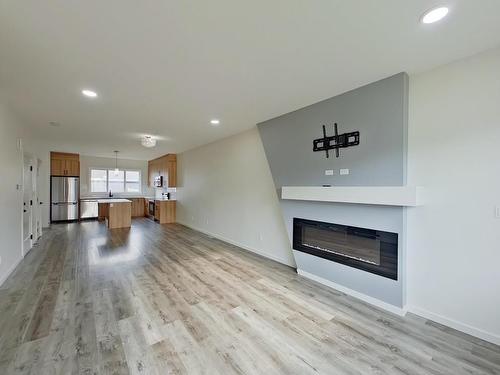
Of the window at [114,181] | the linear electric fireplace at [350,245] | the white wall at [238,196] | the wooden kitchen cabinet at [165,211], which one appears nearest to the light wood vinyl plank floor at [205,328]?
the linear electric fireplace at [350,245]

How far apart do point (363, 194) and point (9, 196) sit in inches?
199

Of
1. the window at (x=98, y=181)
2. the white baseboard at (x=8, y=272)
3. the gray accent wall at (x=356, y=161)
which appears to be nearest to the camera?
the gray accent wall at (x=356, y=161)

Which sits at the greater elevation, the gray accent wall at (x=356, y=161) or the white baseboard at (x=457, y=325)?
the gray accent wall at (x=356, y=161)

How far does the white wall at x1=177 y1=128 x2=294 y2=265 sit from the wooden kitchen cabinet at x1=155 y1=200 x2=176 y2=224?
1395mm

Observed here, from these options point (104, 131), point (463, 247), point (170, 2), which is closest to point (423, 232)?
point (463, 247)

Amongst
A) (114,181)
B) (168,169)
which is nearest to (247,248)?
(168,169)

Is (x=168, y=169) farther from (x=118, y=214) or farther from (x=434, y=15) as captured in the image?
(x=434, y=15)

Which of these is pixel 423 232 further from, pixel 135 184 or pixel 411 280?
pixel 135 184

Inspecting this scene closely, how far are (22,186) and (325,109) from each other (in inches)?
214

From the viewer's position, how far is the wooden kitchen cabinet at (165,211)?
26.3 feet

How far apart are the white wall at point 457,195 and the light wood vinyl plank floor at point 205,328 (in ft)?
0.99

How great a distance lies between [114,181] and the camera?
9648 millimetres

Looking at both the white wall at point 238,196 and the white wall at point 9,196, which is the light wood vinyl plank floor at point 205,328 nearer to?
the white wall at point 9,196

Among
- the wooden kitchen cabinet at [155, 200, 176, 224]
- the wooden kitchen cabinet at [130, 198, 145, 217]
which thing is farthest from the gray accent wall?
the wooden kitchen cabinet at [130, 198, 145, 217]
